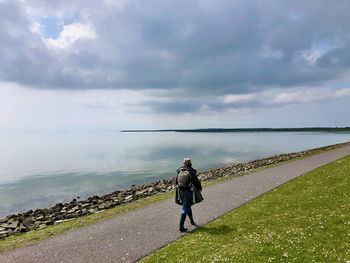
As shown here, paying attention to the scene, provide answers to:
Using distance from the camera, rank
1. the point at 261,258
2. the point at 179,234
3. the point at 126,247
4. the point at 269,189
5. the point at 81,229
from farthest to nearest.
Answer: the point at 269,189 < the point at 81,229 < the point at 179,234 < the point at 126,247 < the point at 261,258

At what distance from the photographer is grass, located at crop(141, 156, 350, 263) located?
704 centimetres

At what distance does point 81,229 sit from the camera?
35.7 ft

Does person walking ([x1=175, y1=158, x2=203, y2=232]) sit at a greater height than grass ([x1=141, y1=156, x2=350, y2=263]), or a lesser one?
greater

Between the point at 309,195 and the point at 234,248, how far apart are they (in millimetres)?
7661

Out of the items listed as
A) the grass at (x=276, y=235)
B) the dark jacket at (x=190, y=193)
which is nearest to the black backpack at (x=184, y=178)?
the dark jacket at (x=190, y=193)

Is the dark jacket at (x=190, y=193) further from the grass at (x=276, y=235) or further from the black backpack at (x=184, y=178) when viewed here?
the grass at (x=276, y=235)

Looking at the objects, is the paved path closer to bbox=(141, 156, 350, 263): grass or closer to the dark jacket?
bbox=(141, 156, 350, 263): grass

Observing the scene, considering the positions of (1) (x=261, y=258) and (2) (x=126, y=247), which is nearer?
(1) (x=261, y=258)

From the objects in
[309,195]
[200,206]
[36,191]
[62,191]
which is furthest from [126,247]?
[36,191]

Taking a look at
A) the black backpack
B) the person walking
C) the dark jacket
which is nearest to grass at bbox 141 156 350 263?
the person walking

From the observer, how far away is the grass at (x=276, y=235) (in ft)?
23.1

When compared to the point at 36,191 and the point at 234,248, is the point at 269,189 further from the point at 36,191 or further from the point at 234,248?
the point at 36,191

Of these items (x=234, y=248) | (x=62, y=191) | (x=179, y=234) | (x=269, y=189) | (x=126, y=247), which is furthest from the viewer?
(x=62, y=191)

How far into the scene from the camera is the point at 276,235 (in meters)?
8.30
